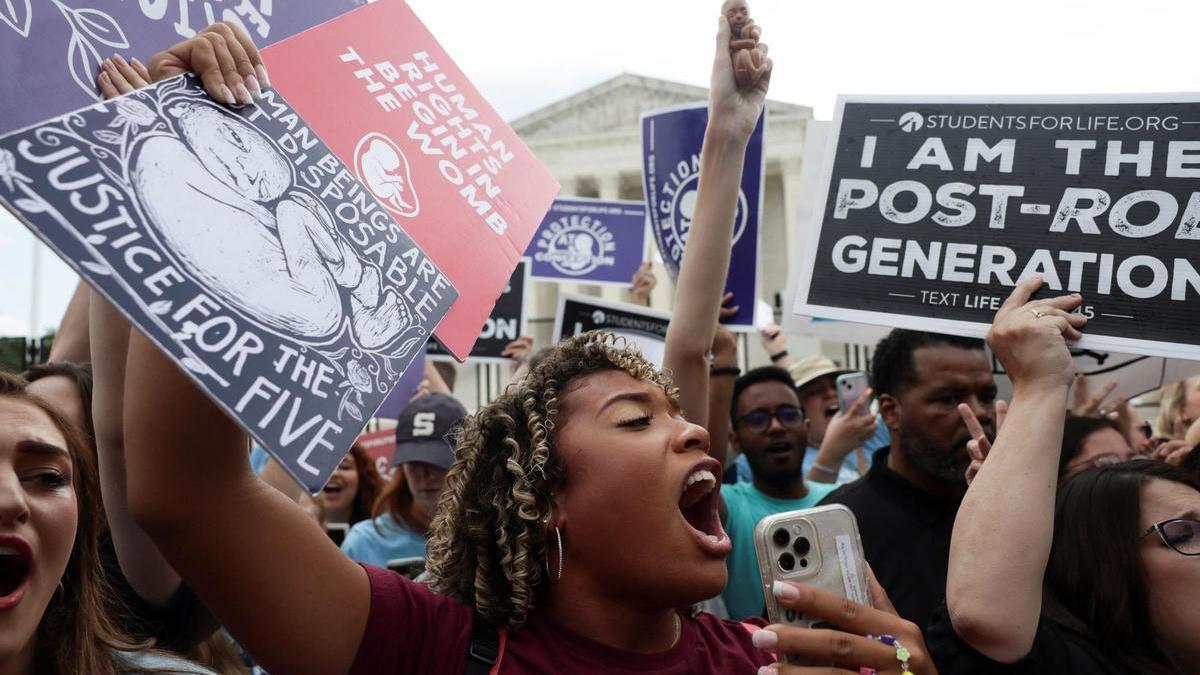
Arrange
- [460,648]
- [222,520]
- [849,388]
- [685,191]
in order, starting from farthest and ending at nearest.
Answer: [849,388]
[685,191]
[460,648]
[222,520]

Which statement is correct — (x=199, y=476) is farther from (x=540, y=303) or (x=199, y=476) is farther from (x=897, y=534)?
(x=540, y=303)

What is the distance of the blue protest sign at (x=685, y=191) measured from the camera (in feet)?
15.7

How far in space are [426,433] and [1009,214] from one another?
10.4 feet

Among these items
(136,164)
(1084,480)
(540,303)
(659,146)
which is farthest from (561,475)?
(540,303)

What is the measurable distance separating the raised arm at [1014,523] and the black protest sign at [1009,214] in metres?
0.46

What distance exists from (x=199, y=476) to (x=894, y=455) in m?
2.92

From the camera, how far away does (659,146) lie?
5211mm

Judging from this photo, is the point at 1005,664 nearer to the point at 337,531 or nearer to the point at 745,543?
the point at 745,543

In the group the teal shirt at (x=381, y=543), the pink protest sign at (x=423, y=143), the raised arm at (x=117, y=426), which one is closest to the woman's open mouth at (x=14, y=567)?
the raised arm at (x=117, y=426)

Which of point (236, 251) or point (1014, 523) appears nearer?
point (236, 251)

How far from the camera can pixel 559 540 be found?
2.09m

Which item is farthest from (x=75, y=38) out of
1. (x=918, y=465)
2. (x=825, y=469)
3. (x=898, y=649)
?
(x=825, y=469)

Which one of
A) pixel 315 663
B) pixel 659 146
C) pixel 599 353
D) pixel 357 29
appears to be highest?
pixel 659 146

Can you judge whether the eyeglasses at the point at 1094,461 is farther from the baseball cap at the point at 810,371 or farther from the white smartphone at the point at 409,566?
the baseball cap at the point at 810,371
